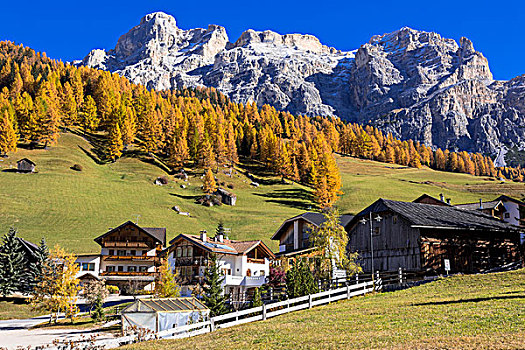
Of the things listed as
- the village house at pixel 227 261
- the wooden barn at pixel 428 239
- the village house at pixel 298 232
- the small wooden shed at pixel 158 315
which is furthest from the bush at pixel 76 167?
the small wooden shed at pixel 158 315

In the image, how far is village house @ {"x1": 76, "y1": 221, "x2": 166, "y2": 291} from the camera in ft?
219

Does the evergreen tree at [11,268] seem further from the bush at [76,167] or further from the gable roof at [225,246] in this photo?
the bush at [76,167]

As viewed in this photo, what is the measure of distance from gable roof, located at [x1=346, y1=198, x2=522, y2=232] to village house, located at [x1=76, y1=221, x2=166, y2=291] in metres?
32.7

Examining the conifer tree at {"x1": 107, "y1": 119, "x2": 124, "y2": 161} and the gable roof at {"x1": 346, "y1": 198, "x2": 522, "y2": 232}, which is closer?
the gable roof at {"x1": 346, "y1": 198, "x2": 522, "y2": 232}

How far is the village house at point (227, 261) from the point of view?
57.5m

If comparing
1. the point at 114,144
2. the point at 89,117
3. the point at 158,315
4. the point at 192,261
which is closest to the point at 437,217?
the point at 158,315

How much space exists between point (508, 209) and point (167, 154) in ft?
317

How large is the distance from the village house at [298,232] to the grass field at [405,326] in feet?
102

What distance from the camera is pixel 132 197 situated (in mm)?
97188

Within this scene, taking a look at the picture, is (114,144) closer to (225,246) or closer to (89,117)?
(89,117)

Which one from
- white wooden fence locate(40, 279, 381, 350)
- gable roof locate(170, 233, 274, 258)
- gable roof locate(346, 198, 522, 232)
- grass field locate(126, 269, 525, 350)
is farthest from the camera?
gable roof locate(170, 233, 274, 258)

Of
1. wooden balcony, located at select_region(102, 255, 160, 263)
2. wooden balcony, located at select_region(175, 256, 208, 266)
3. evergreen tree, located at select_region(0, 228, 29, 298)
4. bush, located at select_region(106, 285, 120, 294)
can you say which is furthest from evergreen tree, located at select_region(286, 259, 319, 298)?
wooden balcony, located at select_region(102, 255, 160, 263)

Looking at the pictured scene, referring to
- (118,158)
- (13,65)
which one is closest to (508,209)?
(118,158)

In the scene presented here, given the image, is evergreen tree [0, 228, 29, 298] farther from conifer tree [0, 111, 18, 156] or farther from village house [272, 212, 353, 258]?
conifer tree [0, 111, 18, 156]
